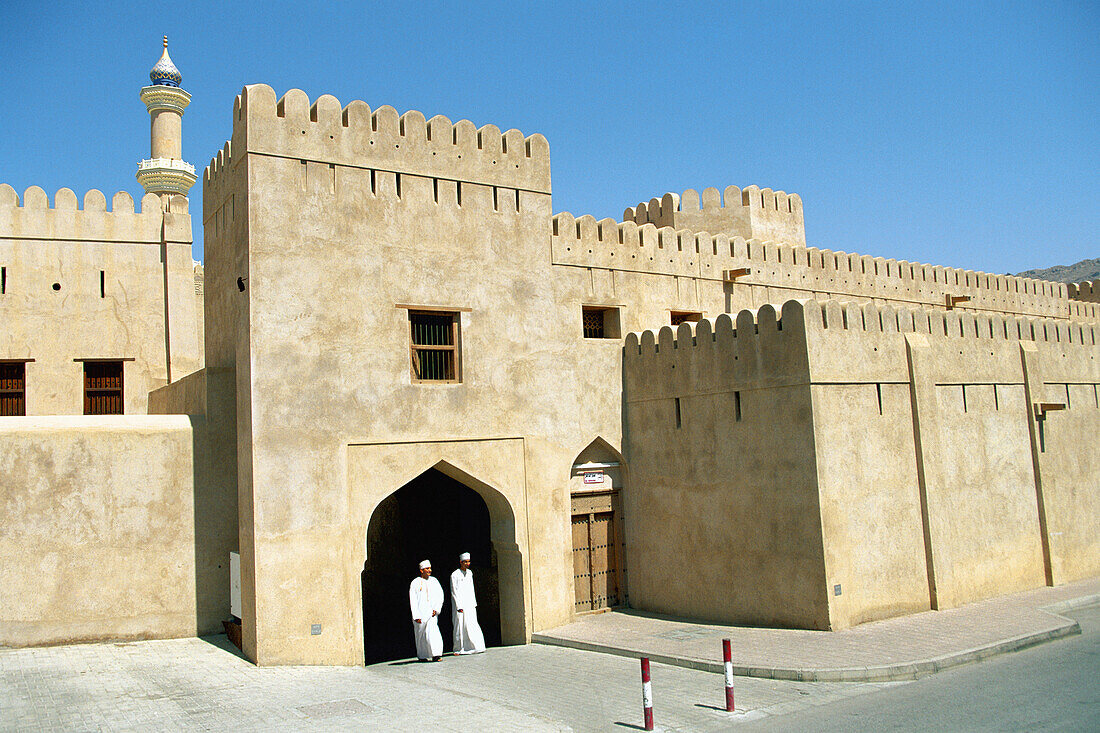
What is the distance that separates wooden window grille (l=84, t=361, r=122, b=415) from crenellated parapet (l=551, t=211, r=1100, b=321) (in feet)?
32.5

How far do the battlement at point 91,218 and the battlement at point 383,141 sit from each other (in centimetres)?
471

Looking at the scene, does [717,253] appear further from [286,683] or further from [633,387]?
[286,683]

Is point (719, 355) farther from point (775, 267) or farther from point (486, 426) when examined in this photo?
point (775, 267)

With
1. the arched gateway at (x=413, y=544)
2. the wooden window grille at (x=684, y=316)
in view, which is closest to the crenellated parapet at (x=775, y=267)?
the wooden window grille at (x=684, y=316)

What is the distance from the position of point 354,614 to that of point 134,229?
35.2 feet

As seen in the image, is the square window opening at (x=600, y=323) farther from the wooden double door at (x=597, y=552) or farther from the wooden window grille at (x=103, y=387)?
the wooden window grille at (x=103, y=387)

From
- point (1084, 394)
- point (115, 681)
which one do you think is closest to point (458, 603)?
point (115, 681)

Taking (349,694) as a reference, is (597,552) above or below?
above

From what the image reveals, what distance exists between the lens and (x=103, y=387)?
1803cm

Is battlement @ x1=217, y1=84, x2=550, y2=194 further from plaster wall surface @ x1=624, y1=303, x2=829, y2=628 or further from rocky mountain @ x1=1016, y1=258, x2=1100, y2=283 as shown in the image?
rocky mountain @ x1=1016, y1=258, x2=1100, y2=283

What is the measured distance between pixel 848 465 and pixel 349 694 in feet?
24.8

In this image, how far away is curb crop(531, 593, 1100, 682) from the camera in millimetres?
9875

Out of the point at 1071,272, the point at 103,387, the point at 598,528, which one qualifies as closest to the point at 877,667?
the point at 598,528

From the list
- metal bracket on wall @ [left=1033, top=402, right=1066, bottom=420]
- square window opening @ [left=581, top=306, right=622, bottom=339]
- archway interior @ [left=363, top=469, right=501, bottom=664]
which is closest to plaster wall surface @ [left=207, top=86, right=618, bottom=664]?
square window opening @ [left=581, top=306, right=622, bottom=339]
